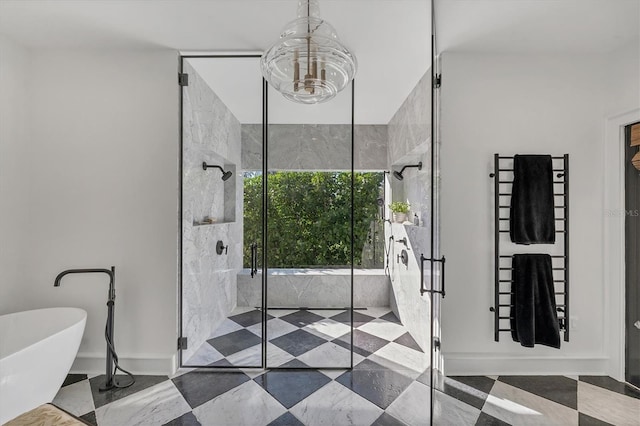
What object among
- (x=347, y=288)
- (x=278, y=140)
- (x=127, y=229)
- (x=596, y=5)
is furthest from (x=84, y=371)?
(x=596, y=5)

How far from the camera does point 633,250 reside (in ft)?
2.44

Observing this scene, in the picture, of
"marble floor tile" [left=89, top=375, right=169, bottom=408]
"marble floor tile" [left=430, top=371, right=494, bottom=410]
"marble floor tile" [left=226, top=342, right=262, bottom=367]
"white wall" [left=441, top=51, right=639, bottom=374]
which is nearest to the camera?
"white wall" [left=441, top=51, right=639, bottom=374]

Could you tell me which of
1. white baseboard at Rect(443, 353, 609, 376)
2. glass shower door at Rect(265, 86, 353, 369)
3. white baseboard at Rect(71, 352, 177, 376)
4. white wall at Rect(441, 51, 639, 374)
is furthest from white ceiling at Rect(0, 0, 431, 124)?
white baseboard at Rect(71, 352, 177, 376)

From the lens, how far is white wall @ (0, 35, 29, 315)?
1.97 metres

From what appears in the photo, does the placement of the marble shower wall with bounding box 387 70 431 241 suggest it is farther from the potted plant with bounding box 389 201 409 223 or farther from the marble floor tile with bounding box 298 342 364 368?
the marble floor tile with bounding box 298 342 364 368

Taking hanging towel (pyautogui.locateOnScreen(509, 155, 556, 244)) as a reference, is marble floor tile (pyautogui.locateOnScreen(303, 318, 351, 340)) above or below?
below

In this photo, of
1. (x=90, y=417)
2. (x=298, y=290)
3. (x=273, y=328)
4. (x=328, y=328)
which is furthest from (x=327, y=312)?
(x=90, y=417)

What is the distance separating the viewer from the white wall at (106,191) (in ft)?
7.06

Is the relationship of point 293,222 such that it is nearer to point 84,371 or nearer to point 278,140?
point 278,140

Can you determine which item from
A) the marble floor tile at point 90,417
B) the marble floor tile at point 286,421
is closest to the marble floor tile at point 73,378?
the marble floor tile at point 90,417

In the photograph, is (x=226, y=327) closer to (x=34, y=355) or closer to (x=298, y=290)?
(x=298, y=290)

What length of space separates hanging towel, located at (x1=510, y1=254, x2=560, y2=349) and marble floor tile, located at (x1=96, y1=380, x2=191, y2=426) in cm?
199

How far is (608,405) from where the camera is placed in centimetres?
89

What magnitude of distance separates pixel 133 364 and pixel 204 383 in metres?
0.61
